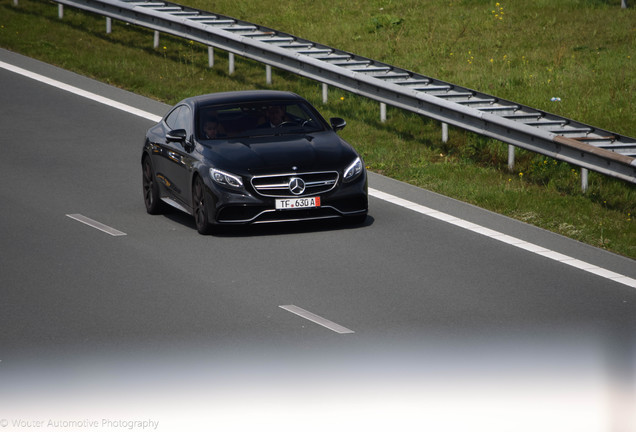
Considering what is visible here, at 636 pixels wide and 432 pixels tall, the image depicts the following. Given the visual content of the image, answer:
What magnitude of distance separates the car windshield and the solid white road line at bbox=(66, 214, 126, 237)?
1.42 m

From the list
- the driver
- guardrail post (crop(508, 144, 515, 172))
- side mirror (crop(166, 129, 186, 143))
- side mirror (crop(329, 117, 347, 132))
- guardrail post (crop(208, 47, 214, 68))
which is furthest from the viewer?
guardrail post (crop(208, 47, 214, 68))

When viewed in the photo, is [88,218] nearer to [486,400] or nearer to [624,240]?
[624,240]

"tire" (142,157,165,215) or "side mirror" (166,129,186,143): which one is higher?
"side mirror" (166,129,186,143)

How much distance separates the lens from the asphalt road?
307 inches

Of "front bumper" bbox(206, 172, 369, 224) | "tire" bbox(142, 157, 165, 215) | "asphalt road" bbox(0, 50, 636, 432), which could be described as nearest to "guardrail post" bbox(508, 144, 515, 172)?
"asphalt road" bbox(0, 50, 636, 432)

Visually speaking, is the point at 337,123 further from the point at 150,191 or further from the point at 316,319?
the point at 316,319

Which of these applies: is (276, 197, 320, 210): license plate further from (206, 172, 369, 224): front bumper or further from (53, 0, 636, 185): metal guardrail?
(53, 0, 636, 185): metal guardrail

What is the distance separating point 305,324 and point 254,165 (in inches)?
147

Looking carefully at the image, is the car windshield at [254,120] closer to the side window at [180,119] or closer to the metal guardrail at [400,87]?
the side window at [180,119]

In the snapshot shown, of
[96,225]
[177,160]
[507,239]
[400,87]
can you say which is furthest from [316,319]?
[400,87]

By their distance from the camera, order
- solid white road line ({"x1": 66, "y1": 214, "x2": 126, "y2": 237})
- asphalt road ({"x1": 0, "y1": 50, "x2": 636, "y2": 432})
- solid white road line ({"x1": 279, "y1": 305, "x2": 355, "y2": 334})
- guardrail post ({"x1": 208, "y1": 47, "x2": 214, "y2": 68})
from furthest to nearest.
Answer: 1. guardrail post ({"x1": 208, "y1": 47, "x2": 214, "y2": 68})
2. solid white road line ({"x1": 66, "y1": 214, "x2": 126, "y2": 237})
3. solid white road line ({"x1": 279, "y1": 305, "x2": 355, "y2": 334})
4. asphalt road ({"x1": 0, "y1": 50, "x2": 636, "y2": 432})

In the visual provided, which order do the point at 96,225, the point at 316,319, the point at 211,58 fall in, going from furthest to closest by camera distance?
the point at 211,58 → the point at 96,225 → the point at 316,319

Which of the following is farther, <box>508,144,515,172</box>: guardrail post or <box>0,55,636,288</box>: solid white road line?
<box>508,144,515,172</box>: guardrail post

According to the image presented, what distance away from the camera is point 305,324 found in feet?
32.4
